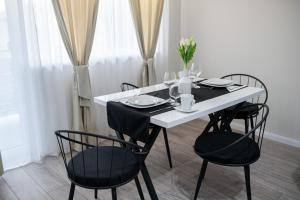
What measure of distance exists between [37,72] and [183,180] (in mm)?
1775

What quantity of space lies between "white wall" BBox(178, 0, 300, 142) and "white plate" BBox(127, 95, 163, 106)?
176 cm

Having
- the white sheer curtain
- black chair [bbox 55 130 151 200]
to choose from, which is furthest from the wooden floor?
black chair [bbox 55 130 151 200]

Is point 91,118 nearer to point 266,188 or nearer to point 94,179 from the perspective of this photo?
point 94,179

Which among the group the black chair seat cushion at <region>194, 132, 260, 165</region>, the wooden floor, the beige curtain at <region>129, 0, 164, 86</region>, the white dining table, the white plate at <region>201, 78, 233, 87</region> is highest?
the beige curtain at <region>129, 0, 164, 86</region>

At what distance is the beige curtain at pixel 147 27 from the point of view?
3531 millimetres

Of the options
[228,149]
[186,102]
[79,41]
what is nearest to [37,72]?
[79,41]

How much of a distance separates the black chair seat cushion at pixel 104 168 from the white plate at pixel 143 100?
380 millimetres

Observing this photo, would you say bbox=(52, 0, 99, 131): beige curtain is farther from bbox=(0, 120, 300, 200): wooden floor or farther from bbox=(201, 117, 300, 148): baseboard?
bbox=(201, 117, 300, 148): baseboard

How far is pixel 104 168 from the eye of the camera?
1818 mm

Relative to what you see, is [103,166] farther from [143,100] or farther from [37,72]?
[37,72]

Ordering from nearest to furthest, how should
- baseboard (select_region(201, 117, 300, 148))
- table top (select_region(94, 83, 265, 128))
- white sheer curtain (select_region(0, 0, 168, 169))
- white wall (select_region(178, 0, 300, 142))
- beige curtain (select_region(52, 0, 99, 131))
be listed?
table top (select_region(94, 83, 265, 128)) → white sheer curtain (select_region(0, 0, 168, 169)) → beige curtain (select_region(52, 0, 99, 131)) → white wall (select_region(178, 0, 300, 142)) → baseboard (select_region(201, 117, 300, 148))

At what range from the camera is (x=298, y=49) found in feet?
10.3

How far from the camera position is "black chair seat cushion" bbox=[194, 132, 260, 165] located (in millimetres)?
2051

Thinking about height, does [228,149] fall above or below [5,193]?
above
